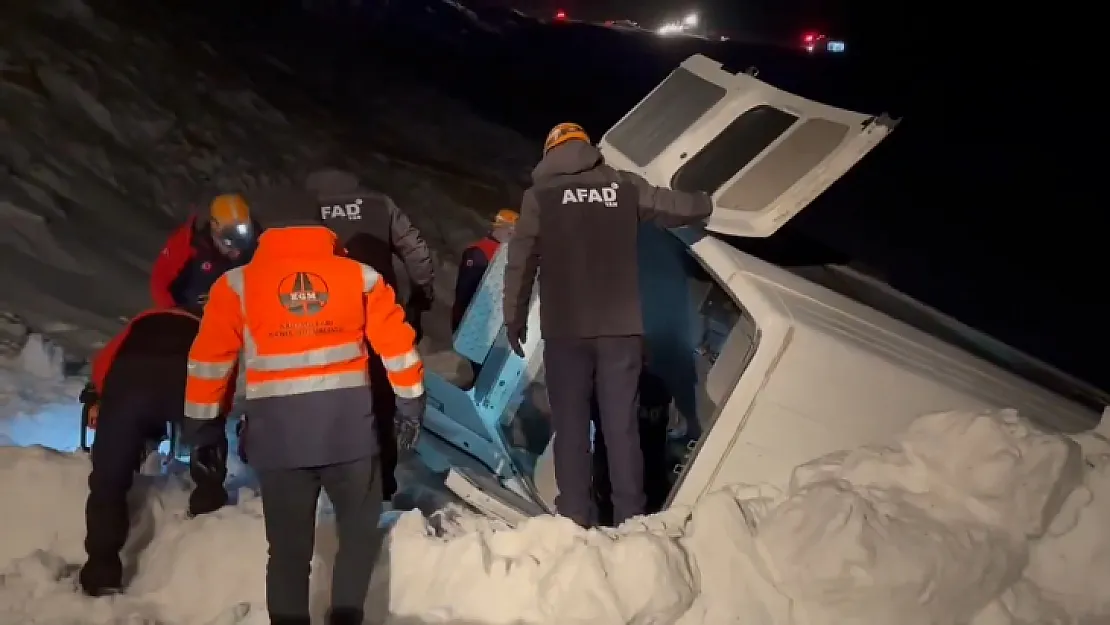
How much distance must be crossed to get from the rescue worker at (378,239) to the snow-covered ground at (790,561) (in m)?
0.79

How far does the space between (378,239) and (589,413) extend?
139 cm

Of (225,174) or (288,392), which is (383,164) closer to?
(225,174)

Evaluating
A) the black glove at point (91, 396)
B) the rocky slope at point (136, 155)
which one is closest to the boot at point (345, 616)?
the black glove at point (91, 396)

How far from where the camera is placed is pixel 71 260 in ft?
23.4

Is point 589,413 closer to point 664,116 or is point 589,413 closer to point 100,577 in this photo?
point 664,116

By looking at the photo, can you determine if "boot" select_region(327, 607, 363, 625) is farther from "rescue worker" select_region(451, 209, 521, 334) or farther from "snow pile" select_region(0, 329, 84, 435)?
"rescue worker" select_region(451, 209, 521, 334)

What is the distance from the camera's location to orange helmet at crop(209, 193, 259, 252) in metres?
4.12

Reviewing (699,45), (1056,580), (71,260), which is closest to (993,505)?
(1056,580)

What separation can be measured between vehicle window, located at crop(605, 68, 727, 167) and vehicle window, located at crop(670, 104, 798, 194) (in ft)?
0.53

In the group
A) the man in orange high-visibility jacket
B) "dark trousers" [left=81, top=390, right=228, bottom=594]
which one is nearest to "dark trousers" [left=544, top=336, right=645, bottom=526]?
the man in orange high-visibility jacket

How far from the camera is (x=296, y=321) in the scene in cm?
275

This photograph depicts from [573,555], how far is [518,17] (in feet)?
82.8

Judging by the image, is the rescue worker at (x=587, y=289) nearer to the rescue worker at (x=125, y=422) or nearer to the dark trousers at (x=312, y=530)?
the dark trousers at (x=312, y=530)

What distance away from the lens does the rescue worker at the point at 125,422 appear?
3.19m
